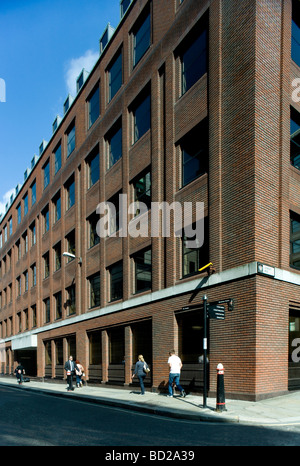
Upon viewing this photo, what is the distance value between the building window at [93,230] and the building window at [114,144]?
11.3 ft

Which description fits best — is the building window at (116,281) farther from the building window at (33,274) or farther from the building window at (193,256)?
the building window at (33,274)

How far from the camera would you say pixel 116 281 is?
22.1 metres

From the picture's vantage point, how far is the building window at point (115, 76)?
2336cm

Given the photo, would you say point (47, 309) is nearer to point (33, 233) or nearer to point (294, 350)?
point (33, 233)

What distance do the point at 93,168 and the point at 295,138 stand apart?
14.6 m

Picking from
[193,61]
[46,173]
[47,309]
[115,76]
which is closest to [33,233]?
[46,173]

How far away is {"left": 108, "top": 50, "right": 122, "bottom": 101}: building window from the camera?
23359mm

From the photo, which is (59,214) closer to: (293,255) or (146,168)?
(146,168)

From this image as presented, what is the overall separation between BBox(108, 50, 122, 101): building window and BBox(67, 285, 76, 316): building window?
497 inches

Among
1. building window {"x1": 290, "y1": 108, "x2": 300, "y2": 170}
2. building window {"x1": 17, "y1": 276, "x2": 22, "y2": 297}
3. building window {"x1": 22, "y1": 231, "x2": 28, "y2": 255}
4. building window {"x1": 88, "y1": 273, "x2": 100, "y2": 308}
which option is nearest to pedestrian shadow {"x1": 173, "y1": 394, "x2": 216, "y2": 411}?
building window {"x1": 290, "y1": 108, "x2": 300, "y2": 170}

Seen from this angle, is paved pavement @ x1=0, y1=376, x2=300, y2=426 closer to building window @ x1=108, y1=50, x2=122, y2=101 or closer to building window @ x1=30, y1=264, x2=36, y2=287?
building window @ x1=108, y1=50, x2=122, y2=101

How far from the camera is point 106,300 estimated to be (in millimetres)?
22719

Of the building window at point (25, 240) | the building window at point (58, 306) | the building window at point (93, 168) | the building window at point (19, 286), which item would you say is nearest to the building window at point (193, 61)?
the building window at point (93, 168)
